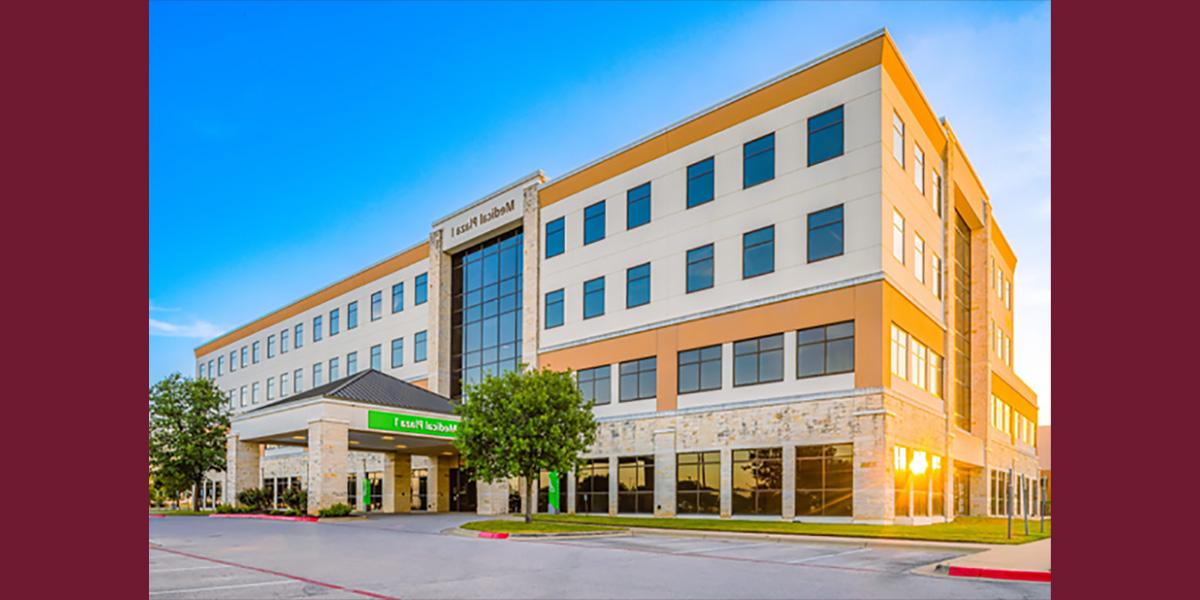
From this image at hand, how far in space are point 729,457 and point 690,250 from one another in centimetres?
906

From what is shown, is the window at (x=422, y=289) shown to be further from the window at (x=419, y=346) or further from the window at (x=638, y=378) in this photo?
the window at (x=638, y=378)

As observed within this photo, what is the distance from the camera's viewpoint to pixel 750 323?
110 feet

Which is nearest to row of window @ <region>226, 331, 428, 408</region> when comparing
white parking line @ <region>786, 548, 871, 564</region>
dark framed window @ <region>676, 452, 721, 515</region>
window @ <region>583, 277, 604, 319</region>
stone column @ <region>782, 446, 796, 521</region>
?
window @ <region>583, 277, 604, 319</region>

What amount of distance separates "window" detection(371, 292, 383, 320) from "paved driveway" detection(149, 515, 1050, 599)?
1359 inches

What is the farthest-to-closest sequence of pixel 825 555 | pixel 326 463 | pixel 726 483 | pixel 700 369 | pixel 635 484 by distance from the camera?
pixel 635 484 < pixel 700 369 < pixel 326 463 < pixel 726 483 < pixel 825 555

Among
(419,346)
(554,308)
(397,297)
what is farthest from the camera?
(397,297)

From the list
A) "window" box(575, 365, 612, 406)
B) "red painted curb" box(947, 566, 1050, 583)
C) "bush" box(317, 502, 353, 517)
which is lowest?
"bush" box(317, 502, 353, 517)

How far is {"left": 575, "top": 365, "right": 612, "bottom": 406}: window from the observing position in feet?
131

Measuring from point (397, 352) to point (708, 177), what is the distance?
28.1m

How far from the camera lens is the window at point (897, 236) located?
103ft

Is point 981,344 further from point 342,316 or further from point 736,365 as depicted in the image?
point 342,316

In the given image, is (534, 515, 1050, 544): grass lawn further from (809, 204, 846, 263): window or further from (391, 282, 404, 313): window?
(391, 282, 404, 313): window

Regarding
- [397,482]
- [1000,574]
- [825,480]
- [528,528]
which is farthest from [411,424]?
[1000,574]

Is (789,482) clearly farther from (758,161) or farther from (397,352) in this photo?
(397,352)
